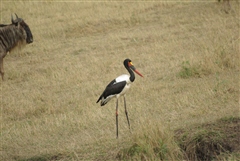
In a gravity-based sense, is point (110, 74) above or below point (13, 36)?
below

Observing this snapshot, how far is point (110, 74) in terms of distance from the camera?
12.0 metres

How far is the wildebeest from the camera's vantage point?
1281 cm

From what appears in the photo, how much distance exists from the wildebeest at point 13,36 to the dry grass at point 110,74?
0.64 metres

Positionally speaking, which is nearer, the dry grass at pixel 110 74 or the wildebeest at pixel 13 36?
the dry grass at pixel 110 74

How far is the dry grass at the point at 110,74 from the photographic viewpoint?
307 inches

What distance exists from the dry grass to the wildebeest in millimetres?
642

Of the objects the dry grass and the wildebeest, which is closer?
the dry grass

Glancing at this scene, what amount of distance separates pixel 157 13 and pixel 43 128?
30.5 feet

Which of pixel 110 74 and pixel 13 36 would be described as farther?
pixel 13 36

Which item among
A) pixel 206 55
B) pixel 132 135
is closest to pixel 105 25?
pixel 206 55

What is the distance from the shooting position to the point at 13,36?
1302cm

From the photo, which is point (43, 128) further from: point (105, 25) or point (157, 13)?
point (157, 13)

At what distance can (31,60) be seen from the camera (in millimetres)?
14242

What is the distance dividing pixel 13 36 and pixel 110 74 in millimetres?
2661
